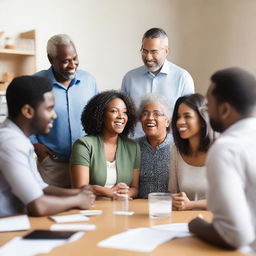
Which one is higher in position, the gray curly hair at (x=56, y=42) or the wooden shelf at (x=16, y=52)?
the wooden shelf at (x=16, y=52)

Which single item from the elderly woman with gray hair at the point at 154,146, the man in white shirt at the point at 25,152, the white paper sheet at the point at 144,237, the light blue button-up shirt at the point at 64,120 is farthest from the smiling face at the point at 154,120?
the white paper sheet at the point at 144,237

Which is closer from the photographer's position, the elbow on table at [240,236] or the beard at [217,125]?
the elbow on table at [240,236]

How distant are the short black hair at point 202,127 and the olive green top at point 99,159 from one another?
34cm

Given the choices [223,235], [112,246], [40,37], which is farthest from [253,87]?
[40,37]

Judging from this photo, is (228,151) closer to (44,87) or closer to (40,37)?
(44,87)

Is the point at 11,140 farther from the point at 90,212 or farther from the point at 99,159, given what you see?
the point at 99,159

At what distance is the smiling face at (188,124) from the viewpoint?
95.0 inches

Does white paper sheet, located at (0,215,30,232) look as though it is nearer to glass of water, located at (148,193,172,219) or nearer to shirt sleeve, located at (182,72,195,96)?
glass of water, located at (148,193,172,219)

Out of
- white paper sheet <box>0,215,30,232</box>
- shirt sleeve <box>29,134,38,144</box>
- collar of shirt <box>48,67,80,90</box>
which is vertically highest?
collar of shirt <box>48,67,80,90</box>

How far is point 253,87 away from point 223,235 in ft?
1.58

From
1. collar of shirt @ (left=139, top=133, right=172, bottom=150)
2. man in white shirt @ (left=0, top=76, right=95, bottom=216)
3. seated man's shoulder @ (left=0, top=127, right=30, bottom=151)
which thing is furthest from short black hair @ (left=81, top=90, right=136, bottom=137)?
seated man's shoulder @ (left=0, top=127, right=30, bottom=151)

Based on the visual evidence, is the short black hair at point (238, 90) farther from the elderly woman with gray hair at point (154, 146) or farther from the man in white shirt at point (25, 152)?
the elderly woman with gray hair at point (154, 146)

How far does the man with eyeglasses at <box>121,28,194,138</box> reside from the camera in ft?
10.8

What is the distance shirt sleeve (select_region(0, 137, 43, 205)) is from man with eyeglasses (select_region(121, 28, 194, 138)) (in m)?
1.54
